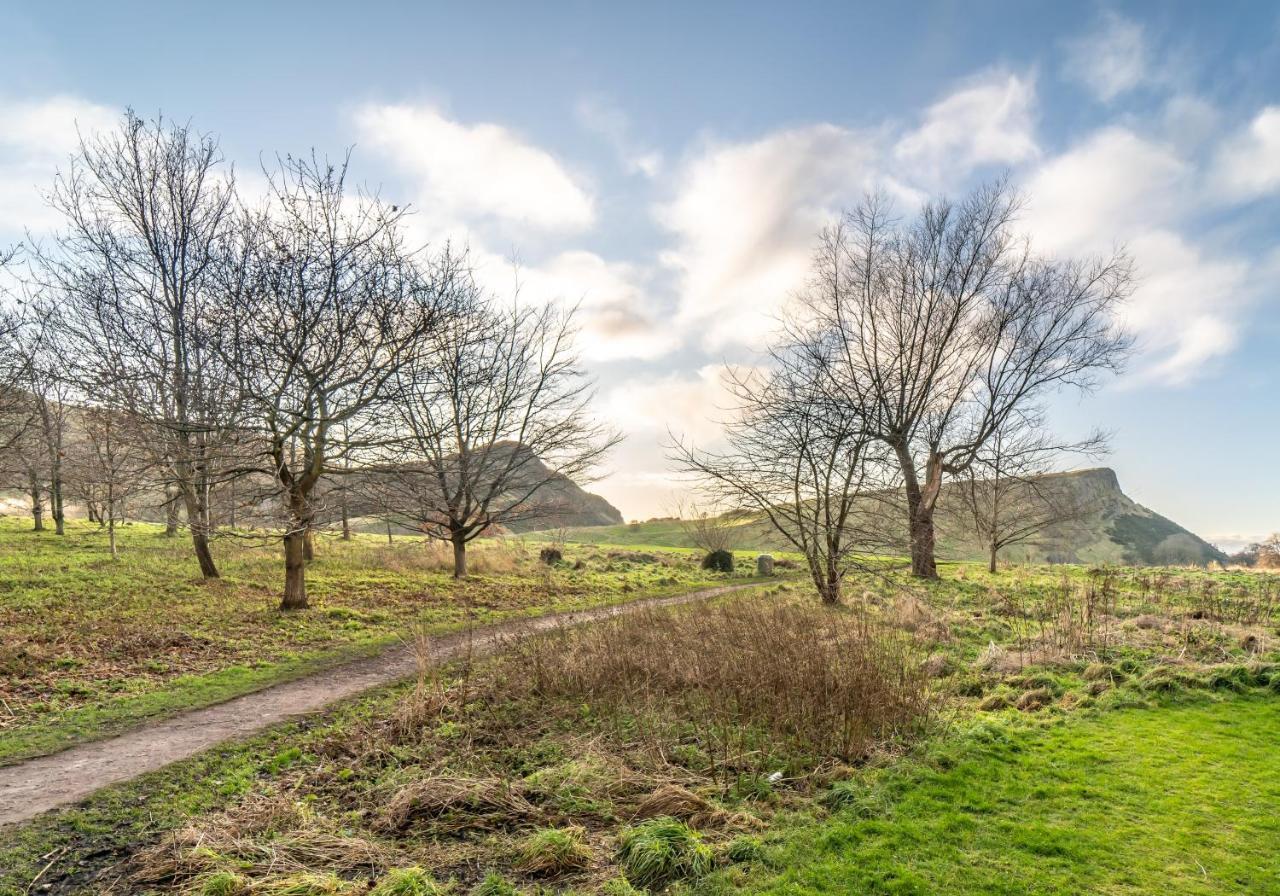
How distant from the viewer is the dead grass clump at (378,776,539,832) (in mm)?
5168

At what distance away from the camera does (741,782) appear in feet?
18.3

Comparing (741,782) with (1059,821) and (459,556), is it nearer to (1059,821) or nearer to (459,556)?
(1059,821)

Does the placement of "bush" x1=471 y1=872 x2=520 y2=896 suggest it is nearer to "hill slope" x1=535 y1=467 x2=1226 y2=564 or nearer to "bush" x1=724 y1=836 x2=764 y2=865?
"bush" x1=724 y1=836 x2=764 y2=865

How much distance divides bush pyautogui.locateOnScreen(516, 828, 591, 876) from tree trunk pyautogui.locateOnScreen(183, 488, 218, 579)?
508 inches

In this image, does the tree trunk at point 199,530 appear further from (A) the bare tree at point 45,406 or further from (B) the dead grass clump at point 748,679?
(B) the dead grass clump at point 748,679

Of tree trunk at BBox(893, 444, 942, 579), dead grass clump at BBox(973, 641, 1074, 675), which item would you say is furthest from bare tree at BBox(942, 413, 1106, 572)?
dead grass clump at BBox(973, 641, 1074, 675)

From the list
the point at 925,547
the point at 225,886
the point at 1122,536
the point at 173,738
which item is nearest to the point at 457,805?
the point at 225,886

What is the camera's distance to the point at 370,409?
14.2m

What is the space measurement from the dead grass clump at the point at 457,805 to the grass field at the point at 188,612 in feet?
14.7

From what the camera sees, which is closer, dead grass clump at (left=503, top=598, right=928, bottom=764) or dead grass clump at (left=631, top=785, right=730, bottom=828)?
dead grass clump at (left=631, top=785, right=730, bottom=828)

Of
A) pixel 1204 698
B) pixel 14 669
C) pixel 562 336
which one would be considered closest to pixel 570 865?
pixel 1204 698

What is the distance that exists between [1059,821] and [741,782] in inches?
97.5

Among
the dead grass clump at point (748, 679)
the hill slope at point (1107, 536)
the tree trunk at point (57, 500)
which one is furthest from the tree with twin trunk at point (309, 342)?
the hill slope at point (1107, 536)

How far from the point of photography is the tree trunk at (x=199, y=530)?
1424cm
